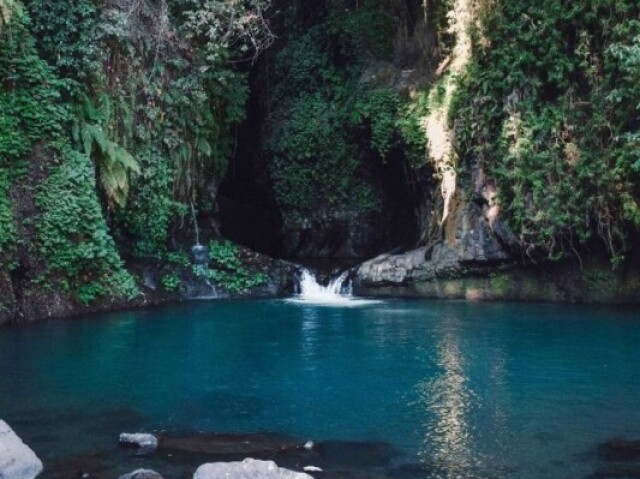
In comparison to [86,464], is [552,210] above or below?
above

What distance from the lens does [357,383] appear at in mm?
10195

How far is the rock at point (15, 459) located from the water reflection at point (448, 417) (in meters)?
3.40

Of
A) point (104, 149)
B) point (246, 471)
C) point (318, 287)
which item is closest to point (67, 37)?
point (104, 149)

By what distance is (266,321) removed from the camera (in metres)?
15.7

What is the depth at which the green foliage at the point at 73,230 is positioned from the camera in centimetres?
1550

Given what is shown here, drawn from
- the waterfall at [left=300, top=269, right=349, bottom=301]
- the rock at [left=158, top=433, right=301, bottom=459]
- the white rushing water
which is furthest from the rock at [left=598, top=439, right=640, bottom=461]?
the waterfall at [left=300, top=269, right=349, bottom=301]

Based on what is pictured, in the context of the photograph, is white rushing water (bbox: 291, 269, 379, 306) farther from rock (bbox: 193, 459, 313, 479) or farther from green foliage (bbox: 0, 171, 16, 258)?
rock (bbox: 193, 459, 313, 479)

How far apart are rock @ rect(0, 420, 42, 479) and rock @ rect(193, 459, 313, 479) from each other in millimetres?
1526

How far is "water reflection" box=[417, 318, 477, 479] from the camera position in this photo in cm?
709

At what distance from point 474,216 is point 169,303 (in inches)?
298

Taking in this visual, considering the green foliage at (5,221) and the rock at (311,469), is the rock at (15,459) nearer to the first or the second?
the rock at (311,469)

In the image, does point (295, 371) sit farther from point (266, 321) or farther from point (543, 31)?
point (543, 31)

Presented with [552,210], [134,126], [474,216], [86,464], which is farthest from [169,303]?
[86,464]

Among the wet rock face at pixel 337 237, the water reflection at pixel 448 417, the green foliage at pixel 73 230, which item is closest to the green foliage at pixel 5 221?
the green foliage at pixel 73 230
